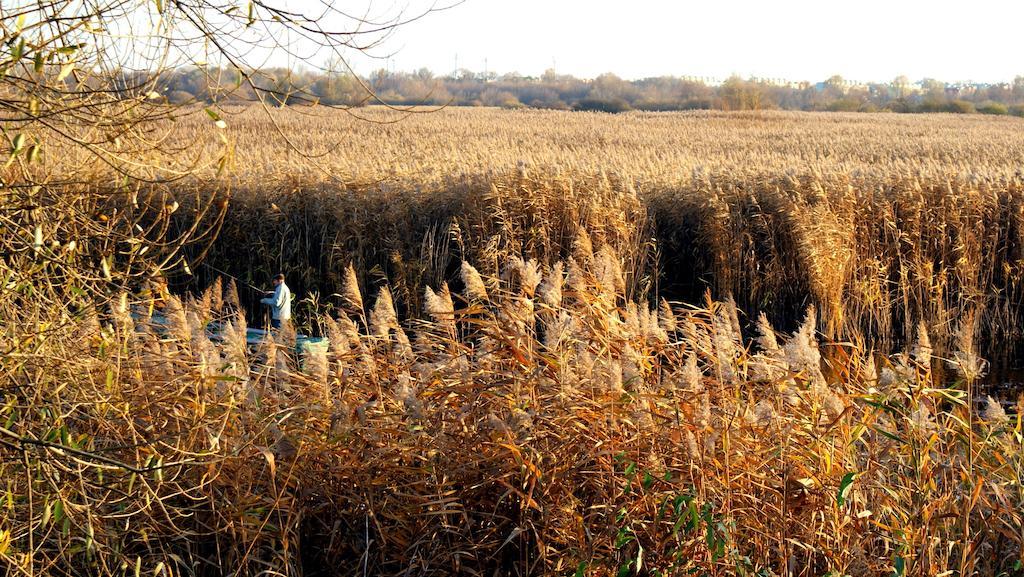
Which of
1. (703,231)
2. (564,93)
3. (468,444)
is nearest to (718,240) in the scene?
(703,231)

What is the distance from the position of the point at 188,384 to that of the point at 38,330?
3.02 ft

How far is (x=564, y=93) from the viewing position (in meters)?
89.2

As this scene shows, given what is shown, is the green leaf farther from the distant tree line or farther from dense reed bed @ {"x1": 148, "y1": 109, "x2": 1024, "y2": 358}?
dense reed bed @ {"x1": 148, "y1": 109, "x2": 1024, "y2": 358}

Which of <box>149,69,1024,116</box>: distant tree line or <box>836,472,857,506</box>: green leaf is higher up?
<box>149,69,1024,116</box>: distant tree line

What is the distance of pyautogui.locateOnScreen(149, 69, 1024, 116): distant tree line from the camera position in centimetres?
349

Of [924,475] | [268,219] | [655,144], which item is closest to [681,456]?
[924,475]

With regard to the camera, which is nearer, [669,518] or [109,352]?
[669,518]

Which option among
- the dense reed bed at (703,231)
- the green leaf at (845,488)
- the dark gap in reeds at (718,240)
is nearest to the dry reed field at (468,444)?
the green leaf at (845,488)

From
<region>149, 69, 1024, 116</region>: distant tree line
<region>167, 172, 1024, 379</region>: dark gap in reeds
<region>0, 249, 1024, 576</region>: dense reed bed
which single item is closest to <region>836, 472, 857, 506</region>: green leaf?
<region>0, 249, 1024, 576</region>: dense reed bed

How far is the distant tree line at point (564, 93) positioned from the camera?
11.4ft

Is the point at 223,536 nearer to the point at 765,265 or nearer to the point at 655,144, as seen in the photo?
the point at 765,265

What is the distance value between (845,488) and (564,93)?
88011 millimetres

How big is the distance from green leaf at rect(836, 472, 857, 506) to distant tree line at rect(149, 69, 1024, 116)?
1.79 metres

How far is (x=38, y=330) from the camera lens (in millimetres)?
3281
